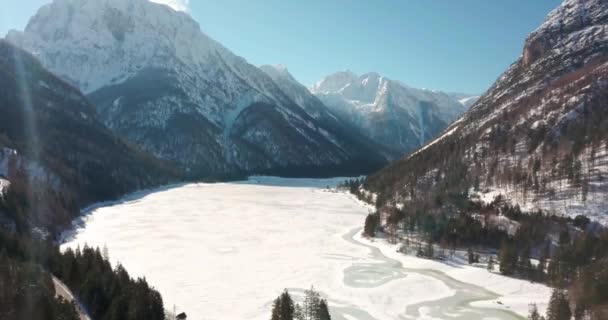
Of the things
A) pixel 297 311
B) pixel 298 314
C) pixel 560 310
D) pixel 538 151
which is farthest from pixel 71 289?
pixel 538 151

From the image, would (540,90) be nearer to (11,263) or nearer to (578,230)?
Answer: (578,230)

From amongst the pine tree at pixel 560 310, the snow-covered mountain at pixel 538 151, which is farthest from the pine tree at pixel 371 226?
the pine tree at pixel 560 310

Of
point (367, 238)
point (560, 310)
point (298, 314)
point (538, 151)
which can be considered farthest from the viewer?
point (538, 151)

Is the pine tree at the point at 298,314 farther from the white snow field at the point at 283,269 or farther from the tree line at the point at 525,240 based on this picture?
the tree line at the point at 525,240

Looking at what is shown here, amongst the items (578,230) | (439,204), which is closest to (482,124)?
(439,204)

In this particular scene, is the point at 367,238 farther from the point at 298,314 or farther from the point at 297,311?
the point at 298,314

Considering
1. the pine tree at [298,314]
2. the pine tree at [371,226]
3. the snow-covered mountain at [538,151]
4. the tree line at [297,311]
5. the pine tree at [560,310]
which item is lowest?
Answer: the pine tree at [298,314]
